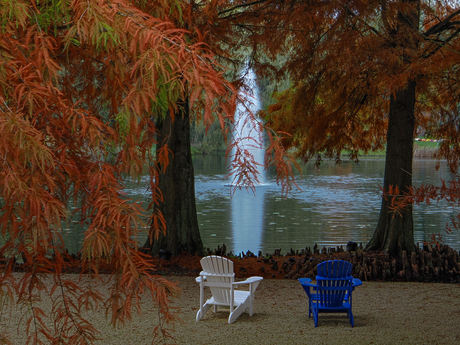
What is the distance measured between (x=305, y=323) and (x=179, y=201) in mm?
4307

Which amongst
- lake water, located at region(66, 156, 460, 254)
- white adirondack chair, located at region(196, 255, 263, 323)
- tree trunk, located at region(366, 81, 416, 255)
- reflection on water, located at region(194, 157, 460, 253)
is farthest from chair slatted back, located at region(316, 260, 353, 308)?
reflection on water, located at region(194, 157, 460, 253)

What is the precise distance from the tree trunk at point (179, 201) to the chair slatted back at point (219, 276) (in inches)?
135

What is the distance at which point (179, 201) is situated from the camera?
31.8 feet

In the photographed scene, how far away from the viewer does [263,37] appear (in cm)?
813

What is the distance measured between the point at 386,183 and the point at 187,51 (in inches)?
333

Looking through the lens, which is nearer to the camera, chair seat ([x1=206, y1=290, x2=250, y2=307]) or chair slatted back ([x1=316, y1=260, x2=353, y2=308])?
chair slatted back ([x1=316, y1=260, x2=353, y2=308])

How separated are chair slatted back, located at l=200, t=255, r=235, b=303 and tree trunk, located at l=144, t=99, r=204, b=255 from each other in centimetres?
343

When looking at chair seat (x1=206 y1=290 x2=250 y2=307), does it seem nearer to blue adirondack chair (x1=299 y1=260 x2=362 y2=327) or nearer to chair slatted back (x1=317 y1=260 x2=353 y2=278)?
blue adirondack chair (x1=299 y1=260 x2=362 y2=327)

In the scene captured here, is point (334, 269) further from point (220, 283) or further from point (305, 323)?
point (220, 283)

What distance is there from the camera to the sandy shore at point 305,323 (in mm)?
5379

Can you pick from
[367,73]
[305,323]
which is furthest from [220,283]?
[367,73]

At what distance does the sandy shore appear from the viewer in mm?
5379

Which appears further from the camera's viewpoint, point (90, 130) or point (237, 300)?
point (237, 300)

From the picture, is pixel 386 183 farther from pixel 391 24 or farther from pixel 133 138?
pixel 133 138
